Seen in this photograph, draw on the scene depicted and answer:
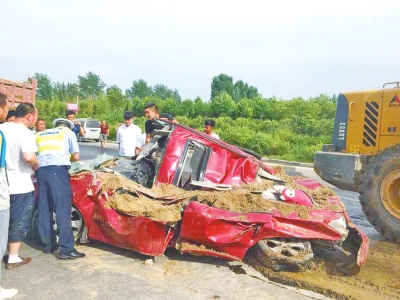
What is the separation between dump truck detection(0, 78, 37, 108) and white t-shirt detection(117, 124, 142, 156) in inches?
126

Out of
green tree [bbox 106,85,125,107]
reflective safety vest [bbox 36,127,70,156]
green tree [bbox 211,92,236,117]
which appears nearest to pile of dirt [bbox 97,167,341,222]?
reflective safety vest [bbox 36,127,70,156]

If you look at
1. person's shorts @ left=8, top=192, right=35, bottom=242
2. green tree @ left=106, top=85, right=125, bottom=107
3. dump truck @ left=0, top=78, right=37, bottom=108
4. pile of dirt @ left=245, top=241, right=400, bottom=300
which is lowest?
pile of dirt @ left=245, top=241, right=400, bottom=300

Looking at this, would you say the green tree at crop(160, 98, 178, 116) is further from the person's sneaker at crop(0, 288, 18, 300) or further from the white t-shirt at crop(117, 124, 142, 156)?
the person's sneaker at crop(0, 288, 18, 300)

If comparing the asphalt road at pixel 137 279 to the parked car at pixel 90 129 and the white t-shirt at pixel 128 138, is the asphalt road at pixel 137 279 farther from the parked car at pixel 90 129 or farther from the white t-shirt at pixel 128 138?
the parked car at pixel 90 129

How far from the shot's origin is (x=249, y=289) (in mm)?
3668

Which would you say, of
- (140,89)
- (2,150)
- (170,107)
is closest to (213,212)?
(2,150)

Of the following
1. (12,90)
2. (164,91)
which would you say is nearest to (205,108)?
(12,90)

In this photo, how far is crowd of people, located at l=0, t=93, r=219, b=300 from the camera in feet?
11.9

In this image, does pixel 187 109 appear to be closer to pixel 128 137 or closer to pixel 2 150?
pixel 128 137

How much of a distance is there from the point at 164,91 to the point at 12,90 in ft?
282

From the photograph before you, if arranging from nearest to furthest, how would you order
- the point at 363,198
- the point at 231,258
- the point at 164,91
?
the point at 231,258 → the point at 363,198 → the point at 164,91

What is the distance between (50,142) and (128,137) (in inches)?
109

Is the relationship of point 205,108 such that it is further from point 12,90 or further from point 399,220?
point 399,220

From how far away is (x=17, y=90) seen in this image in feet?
29.6
